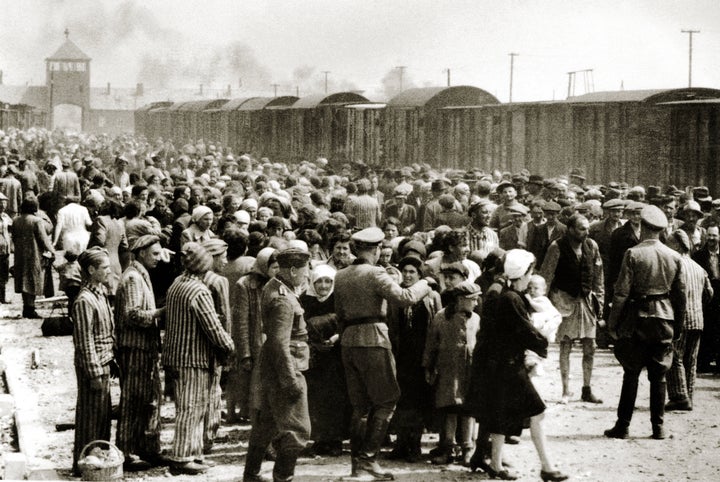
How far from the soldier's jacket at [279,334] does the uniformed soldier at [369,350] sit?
0.68m

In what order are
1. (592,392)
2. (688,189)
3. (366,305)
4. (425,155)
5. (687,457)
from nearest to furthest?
(366,305) → (687,457) → (592,392) → (688,189) → (425,155)

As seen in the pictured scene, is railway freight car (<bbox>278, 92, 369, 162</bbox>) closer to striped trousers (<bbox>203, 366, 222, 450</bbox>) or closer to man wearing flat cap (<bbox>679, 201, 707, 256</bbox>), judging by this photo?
man wearing flat cap (<bbox>679, 201, 707, 256</bbox>)

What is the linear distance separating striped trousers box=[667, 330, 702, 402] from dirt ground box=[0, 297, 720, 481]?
0.22 metres

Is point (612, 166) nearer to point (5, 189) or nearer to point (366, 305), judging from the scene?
point (5, 189)

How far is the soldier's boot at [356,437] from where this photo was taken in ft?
24.6

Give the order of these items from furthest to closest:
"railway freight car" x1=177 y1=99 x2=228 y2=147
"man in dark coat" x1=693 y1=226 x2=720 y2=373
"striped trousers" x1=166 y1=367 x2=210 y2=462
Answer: "railway freight car" x1=177 y1=99 x2=228 y2=147 → "man in dark coat" x1=693 y1=226 x2=720 y2=373 → "striped trousers" x1=166 y1=367 x2=210 y2=462

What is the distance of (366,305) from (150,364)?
5.71ft

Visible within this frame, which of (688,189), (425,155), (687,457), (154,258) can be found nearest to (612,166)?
(688,189)

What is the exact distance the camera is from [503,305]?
7211 mm

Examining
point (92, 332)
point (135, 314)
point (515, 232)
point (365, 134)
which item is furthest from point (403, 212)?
point (365, 134)

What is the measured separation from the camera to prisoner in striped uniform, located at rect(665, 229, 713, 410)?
9.67 metres

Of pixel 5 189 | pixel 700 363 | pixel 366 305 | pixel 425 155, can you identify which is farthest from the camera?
pixel 425 155

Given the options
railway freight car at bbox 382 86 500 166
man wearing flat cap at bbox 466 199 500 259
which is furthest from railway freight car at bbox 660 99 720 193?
man wearing flat cap at bbox 466 199 500 259

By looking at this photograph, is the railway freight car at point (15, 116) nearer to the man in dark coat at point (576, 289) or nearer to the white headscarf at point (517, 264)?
the man in dark coat at point (576, 289)
